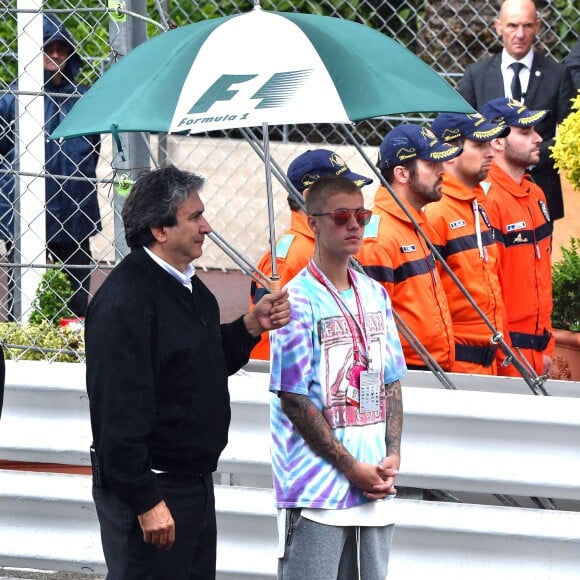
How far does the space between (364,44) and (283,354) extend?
100 centimetres

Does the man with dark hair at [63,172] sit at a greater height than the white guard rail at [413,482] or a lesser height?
greater

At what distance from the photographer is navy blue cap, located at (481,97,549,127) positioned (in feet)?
21.7

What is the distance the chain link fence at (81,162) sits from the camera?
5.14 meters

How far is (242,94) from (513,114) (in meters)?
3.11

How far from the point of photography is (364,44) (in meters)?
4.23

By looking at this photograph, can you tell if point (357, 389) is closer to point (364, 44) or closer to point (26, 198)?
point (364, 44)

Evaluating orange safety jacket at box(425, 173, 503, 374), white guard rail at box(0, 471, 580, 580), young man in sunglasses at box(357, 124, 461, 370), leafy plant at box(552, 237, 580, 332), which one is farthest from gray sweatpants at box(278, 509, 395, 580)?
leafy plant at box(552, 237, 580, 332)

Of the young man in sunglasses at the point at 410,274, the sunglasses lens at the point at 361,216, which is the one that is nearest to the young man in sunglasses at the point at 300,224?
the young man in sunglasses at the point at 410,274

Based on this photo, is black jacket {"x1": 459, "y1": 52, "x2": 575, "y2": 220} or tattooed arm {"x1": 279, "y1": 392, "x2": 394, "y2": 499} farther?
black jacket {"x1": 459, "y1": 52, "x2": 575, "y2": 220}

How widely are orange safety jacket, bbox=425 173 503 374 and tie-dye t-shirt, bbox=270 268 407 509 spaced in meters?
1.72

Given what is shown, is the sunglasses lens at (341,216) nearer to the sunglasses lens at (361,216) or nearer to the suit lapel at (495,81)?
the sunglasses lens at (361,216)

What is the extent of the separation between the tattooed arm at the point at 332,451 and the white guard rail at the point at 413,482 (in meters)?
0.73

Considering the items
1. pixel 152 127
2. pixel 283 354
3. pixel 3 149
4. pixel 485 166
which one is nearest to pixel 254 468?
pixel 283 354

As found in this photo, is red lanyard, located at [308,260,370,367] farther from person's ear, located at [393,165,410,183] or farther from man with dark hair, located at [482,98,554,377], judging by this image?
man with dark hair, located at [482,98,554,377]
